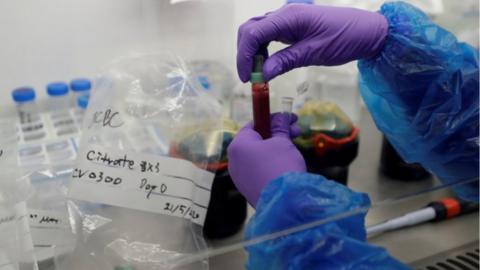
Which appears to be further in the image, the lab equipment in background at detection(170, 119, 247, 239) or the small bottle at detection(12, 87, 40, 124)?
the small bottle at detection(12, 87, 40, 124)

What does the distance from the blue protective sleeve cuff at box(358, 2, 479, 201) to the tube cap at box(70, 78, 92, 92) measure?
59 cm

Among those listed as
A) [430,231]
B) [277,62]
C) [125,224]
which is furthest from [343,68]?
[125,224]

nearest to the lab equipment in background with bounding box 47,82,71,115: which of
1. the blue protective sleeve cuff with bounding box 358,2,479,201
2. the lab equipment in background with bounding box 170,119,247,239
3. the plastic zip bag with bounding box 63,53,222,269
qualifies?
the plastic zip bag with bounding box 63,53,222,269

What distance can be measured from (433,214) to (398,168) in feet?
0.48

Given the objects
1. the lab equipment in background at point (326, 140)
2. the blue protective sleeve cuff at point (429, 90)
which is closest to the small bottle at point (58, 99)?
the lab equipment in background at point (326, 140)

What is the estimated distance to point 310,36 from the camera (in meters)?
0.68

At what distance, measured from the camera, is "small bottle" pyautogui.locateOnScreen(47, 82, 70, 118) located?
3.38 ft

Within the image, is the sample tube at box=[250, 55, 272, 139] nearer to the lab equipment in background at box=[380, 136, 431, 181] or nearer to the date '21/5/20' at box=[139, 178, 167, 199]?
the date '21/5/20' at box=[139, 178, 167, 199]

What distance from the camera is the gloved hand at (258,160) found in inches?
24.2

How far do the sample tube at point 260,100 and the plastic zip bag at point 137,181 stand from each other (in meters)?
0.12

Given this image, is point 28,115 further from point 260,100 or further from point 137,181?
point 260,100

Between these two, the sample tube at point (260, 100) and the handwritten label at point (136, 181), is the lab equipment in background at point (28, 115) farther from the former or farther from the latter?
the sample tube at point (260, 100)

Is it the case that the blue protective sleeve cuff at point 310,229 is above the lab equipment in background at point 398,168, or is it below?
above

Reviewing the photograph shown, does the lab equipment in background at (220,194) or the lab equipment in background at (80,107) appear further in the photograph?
the lab equipment in background at (80,107)
